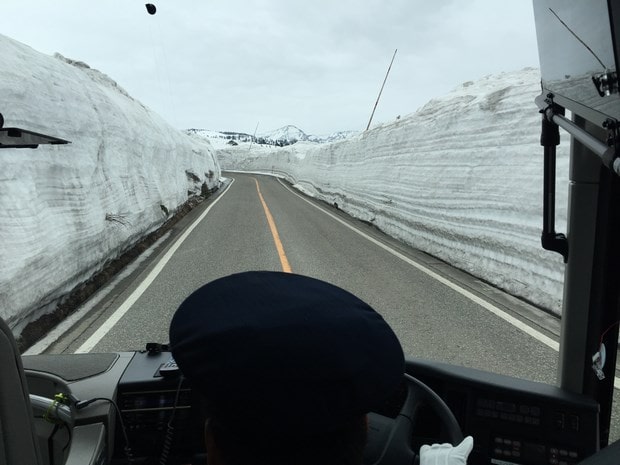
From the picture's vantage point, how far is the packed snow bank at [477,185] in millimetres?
6977

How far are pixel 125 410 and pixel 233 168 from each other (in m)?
81.4

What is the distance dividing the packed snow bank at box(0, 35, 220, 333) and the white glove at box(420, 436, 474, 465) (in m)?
4.87

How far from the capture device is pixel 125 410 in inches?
96.0

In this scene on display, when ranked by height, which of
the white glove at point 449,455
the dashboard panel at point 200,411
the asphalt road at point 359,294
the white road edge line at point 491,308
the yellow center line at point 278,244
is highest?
the white glove at point 449,455

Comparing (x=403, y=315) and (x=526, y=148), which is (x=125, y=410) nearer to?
(x=403, y=315)

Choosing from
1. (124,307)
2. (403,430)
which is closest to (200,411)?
(403,430)

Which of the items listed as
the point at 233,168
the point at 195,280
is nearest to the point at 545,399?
the point at 195,280

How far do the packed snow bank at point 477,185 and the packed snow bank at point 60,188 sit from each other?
23.1 ft

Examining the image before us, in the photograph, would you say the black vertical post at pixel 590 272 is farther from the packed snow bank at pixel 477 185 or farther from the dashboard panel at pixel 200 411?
the packed snow bank at pixel 477 185

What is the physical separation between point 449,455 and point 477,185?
8.63 meters

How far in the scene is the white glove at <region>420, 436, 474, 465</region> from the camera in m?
1.31

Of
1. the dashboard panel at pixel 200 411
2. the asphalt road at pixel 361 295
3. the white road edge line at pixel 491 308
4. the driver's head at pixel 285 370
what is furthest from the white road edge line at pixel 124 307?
the white road edge line at pixel 491 308

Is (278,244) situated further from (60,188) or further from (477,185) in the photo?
(60,188)

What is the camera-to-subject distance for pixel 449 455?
133cm
